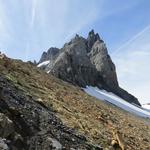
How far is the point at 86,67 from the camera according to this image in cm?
10525

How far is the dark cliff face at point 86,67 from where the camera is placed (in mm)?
96375

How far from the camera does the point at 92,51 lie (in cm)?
12338

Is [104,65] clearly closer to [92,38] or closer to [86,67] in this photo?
[86,67]

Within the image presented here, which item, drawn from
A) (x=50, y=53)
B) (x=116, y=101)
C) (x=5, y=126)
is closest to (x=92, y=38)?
(x=50, y=53)

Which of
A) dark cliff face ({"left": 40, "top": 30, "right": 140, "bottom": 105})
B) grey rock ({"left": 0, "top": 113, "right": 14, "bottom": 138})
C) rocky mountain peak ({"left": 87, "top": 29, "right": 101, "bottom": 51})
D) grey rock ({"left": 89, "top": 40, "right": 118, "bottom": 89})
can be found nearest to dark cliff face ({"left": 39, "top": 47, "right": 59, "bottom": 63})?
rocky mountain peak ({"left": 87, "top": 29, "right": 101, "bottom": 51})

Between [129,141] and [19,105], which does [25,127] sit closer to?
[19,105]

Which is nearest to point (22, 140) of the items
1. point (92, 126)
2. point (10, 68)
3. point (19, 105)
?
point (19, 105)

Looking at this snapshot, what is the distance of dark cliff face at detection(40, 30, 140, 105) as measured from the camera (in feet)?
316

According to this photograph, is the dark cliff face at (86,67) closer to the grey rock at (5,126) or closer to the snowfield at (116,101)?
the snowfield at (116,101)

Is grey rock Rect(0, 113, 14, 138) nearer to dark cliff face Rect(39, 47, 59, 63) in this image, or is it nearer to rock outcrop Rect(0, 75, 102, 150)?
rock outcrop Rect(0, 75, 102, 150)

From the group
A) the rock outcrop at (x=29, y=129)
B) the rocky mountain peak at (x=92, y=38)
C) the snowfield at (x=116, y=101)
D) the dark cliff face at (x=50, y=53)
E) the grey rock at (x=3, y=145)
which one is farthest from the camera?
the dark cliff face at (x=50, y=53)

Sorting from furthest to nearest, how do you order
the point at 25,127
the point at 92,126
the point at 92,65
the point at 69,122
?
the point at 92,65
the point at 92,126
the point at 69,122
the point at 25,127

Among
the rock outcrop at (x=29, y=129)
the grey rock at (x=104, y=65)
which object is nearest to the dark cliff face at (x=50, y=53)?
the grey rock at (x=104, y=65)

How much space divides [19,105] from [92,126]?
641 centimetres
